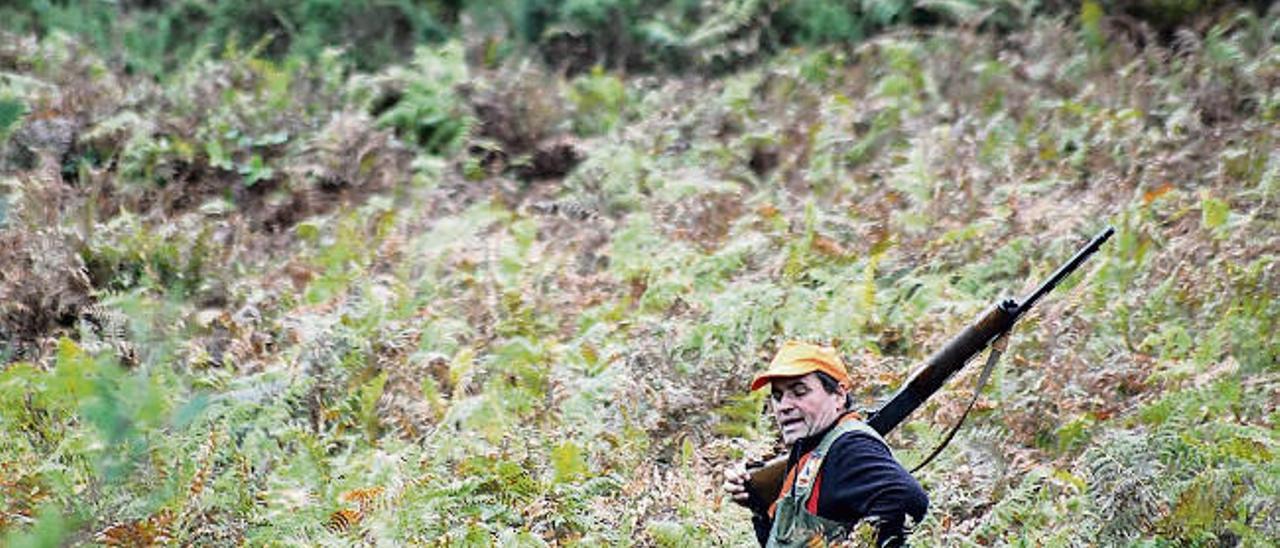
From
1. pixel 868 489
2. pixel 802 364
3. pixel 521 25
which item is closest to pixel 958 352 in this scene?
pixel 802 364

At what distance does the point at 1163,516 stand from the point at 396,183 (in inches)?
253

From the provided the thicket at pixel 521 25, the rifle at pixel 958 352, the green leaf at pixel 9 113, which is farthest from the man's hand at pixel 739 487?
the thicket at pixel 521 25

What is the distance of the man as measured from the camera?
13.7 ft

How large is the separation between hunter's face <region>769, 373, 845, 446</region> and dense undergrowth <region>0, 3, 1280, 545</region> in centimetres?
149

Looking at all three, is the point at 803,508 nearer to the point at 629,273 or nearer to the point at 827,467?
the point at 827,467

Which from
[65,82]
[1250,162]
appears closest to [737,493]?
[1250,162]

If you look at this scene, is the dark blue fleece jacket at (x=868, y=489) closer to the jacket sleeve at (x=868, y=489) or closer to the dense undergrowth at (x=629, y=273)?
the jacket sleeve at (x=868, y=489)

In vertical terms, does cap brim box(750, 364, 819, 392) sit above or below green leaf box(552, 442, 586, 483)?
above

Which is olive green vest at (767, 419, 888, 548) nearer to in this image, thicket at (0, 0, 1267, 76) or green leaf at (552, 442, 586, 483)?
green leaf at (552, 442, 586, 483)

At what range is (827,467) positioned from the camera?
429 centimetres

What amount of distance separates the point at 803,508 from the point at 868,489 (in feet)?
0.77

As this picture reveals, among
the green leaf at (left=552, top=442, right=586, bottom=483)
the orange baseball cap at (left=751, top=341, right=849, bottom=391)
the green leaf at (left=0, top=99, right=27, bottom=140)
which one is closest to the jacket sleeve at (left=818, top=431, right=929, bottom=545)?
the orange baseball cap at (left=751, top=341, right=849, bottom=391)

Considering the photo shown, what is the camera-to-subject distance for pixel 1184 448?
6113mm

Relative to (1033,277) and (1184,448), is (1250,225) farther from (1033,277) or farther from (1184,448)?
(1184,448)
